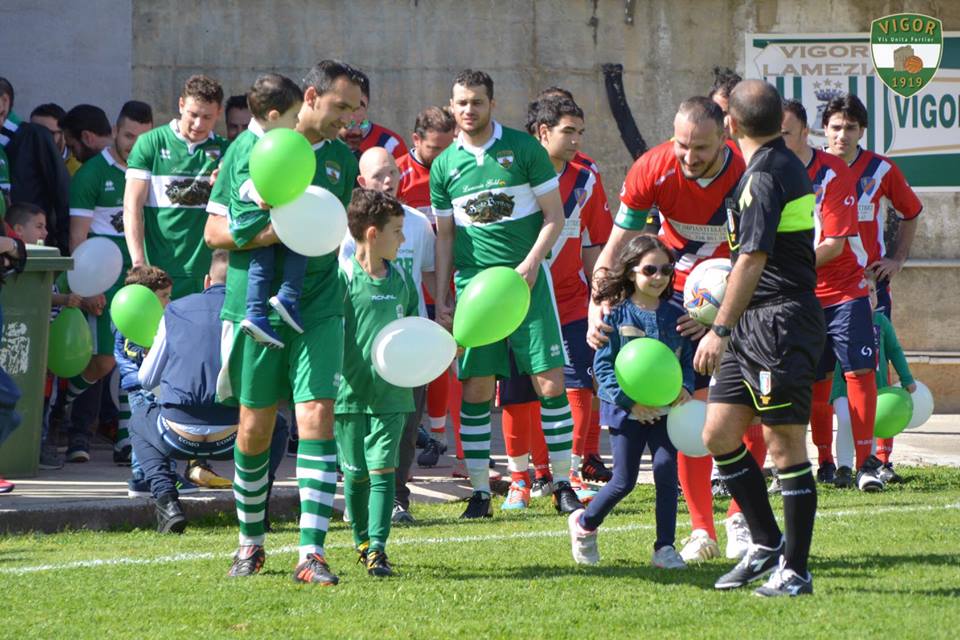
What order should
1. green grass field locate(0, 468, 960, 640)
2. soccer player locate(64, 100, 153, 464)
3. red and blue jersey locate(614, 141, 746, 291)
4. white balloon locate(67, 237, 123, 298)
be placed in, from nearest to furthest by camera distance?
green grass field locate(0, 468, 960, 640)
red and blue jersey locate(614, 141, 746, 291)
white balloon locate(67, 237, 123, 298)
soccer player locate(64, 100, 153, 464)

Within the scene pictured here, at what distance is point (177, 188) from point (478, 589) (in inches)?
179

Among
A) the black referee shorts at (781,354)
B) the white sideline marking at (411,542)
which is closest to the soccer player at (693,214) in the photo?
the white sideline marking at (411,542)

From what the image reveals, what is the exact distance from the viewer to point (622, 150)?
14430 millimetres

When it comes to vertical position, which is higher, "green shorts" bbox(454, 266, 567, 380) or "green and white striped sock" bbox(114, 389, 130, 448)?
"green shorts" bbox(454, 266, 567, 380)

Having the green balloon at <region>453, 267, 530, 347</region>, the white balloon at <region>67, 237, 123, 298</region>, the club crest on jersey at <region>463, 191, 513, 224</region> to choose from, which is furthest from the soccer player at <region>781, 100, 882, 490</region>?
the white balloon at <region>67, 237, 123, 298</region>

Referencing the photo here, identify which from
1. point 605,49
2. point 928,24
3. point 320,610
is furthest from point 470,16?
point 320,610

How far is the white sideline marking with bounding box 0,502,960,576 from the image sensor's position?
23.4 ft

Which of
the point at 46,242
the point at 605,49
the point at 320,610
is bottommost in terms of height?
the point at 320,610

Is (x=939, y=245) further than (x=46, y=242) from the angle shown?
Yes

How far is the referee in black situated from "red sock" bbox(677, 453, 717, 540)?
925mm

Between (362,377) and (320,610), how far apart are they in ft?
4.49

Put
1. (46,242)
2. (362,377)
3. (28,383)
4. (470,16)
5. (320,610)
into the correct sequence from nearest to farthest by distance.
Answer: (320,610) → (362,377) → (28,383) → (46,242) → (470,16)

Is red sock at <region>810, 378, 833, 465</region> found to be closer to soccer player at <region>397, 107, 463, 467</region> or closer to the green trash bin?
soccer player at <region>397, 107, 463, 467</region>

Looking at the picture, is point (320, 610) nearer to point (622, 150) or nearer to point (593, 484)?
point (593, 484)
